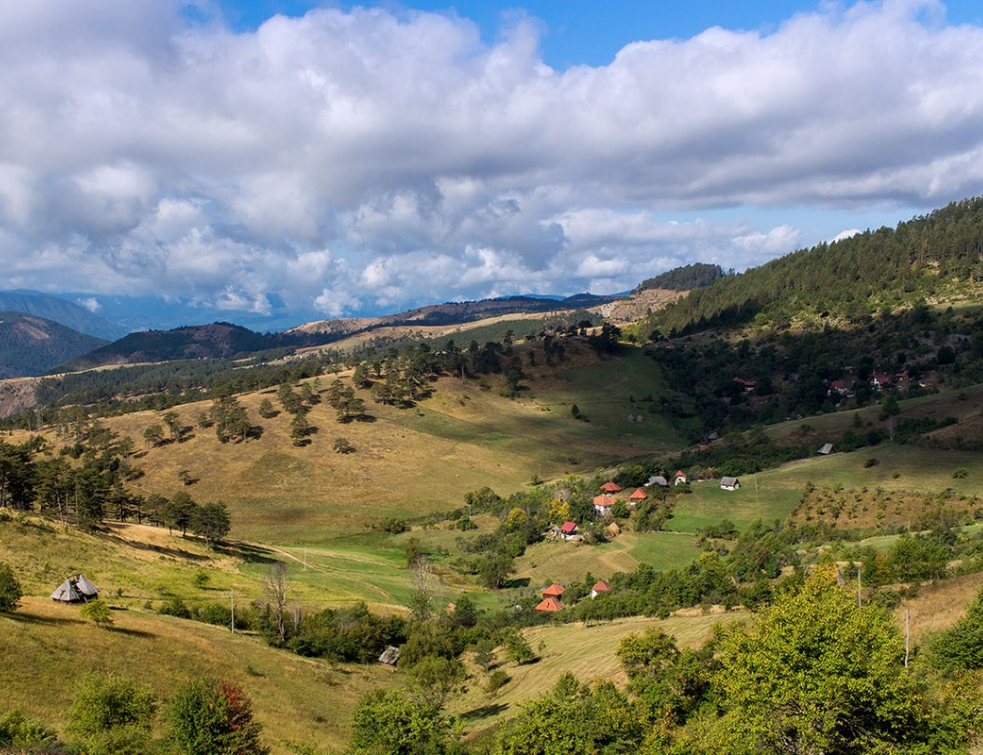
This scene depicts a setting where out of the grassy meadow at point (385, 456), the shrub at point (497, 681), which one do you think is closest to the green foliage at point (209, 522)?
the grassy meadow at point (385, 456)

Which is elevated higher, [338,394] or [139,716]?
[338,394]

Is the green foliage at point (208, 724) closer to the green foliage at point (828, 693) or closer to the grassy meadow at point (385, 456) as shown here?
the green foliage at point (828, 693)

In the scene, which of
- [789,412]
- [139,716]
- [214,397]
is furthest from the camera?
[214,397]

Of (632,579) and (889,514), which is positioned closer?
(632,579)

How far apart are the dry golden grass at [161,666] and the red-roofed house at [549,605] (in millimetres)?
24744

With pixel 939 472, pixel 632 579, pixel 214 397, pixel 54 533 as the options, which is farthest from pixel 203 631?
pixel 214 397

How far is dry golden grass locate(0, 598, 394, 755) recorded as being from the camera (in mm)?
35438

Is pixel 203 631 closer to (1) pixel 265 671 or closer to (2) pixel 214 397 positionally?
(1) pixel 265 671

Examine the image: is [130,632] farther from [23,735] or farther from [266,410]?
[266,410]

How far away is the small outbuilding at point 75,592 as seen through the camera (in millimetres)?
46750

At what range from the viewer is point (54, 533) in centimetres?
6600

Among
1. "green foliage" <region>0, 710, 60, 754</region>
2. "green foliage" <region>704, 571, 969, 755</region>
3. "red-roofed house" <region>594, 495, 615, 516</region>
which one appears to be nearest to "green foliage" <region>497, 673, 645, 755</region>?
"green foliage" <region>704, 571, 969, 755</region>

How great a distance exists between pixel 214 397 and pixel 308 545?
85.0 meters

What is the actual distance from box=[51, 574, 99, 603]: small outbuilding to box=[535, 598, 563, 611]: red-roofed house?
140 feet
